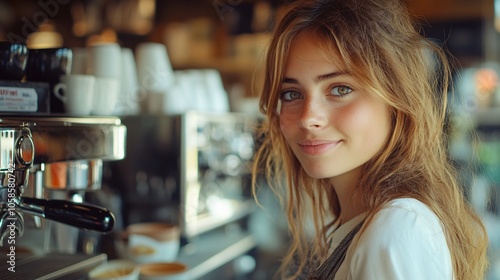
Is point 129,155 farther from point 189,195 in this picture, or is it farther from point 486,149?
point 486,149

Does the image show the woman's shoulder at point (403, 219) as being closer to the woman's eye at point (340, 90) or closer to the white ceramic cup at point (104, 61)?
the woman's eye at point (340, 90)

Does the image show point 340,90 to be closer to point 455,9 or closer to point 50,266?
point 50,266

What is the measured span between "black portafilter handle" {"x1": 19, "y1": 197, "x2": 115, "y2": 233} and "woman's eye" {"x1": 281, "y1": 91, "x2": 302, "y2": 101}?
1.34 ft

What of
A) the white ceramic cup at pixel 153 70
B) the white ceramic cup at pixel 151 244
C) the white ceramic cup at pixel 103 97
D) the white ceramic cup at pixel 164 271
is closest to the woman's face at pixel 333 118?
the white ceramic cup at pixel 103 97

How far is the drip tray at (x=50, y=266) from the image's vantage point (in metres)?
0.83

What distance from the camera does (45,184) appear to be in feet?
3.73

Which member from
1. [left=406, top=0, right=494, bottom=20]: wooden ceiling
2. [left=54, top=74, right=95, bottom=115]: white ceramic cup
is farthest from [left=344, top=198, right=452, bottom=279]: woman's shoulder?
[left=406, top=0, right=494, bottom=20]: wooden ceiling

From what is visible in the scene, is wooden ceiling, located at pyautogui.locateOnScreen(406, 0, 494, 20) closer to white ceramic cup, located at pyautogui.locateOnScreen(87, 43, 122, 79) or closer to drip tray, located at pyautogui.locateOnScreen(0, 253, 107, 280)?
white ceramic cup, located at pyautogui.locateOnScreen(87, 43, 122, 79)

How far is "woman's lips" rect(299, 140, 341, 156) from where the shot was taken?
2.88ft

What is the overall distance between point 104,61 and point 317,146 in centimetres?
108

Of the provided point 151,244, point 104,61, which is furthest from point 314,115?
point 104,61

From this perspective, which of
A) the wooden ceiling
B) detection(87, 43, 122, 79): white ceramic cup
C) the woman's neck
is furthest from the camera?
the wooden ceiling

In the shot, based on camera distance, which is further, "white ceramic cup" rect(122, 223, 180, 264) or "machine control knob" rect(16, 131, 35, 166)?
"white ceramic cup" rect(122, 223, 180, 264)

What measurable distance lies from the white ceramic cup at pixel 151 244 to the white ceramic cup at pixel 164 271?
96mm
